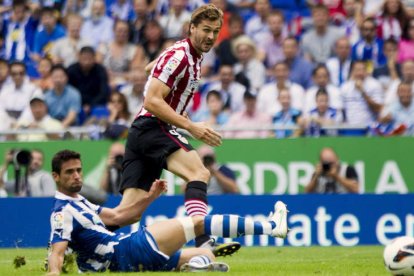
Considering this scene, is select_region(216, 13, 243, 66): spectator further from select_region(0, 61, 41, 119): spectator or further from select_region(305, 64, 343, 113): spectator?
select_region(0, 61, 41, 119): spectator

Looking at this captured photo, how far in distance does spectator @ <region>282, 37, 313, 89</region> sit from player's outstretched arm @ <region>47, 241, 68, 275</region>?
914 centimetres

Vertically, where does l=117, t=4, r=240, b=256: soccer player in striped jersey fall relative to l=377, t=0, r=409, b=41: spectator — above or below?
below

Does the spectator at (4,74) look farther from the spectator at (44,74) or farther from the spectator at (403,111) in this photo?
the spectator at (403,111)

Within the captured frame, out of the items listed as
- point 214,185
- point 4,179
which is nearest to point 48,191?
point 4,179

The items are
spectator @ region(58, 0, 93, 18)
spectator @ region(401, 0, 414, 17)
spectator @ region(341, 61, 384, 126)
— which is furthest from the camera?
spectator @ region(58, 0, 93, 18)

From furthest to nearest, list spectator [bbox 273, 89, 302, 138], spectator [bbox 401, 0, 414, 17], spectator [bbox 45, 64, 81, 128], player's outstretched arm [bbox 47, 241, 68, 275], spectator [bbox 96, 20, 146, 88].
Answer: spectator [bbox 96, 20, 146, 88] < spectator [bbox 401, 0, 414, 17] < spectator [bbox 45, 64, 81, 128] < spectator [bbox 273, 89, 302, 138] < player's outstretched arm [bbox 47, 241, 68, 275]

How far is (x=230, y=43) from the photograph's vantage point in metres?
19.1

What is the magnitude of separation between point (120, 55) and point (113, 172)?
3.64 metres

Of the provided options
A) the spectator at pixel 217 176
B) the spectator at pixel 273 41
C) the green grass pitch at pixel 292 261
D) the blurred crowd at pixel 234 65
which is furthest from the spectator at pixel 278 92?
the green grass pitch at pixel 292 261

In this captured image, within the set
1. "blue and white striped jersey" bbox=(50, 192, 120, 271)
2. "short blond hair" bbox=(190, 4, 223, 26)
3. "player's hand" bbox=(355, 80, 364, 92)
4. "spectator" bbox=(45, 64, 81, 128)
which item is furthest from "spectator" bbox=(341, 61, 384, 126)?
"blue and white striped jersey" bbox=(50, 192, 120, 271)

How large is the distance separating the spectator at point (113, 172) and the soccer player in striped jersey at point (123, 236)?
626 centimetres

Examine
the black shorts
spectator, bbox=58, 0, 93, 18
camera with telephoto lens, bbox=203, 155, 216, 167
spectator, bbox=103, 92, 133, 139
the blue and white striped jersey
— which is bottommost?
the blue and white striped jersey

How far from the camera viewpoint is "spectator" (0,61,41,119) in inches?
723

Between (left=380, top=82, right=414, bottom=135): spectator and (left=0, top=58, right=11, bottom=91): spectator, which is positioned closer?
(left=380, top=82, right=414, bottom=135): spectator
